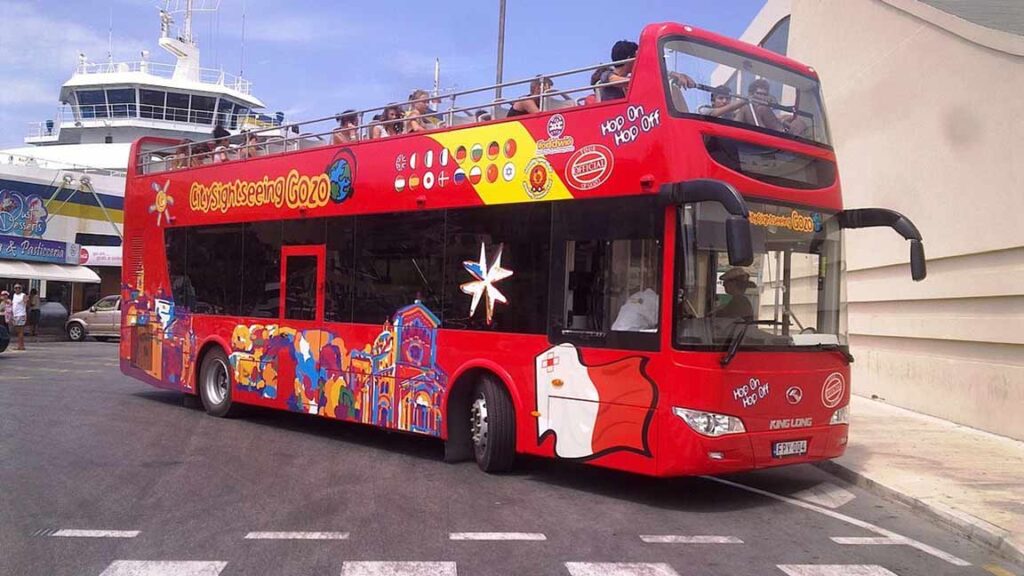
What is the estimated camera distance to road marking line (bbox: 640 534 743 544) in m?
6.22

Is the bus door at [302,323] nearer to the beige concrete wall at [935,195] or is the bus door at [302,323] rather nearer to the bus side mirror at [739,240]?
the bus side mirror at [739,240]

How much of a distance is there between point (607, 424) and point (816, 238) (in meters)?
2.54

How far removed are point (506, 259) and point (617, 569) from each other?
144 inches

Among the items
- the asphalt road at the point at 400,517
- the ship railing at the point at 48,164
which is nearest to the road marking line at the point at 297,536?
the asphalt road at the point at 400,517

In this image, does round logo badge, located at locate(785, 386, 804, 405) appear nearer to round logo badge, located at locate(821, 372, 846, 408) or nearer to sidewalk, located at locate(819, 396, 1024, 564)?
round logo badge, located at locate(821, 372, 846, 408)

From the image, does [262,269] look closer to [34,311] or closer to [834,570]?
[834,570]

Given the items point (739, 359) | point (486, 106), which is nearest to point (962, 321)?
point (739, 359)

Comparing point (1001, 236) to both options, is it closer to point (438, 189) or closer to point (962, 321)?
point (962, 321)

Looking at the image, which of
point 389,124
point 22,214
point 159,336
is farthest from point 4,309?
Answer: point 389,124

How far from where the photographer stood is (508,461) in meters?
8.45

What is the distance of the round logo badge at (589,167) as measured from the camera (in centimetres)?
758

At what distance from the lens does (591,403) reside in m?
7.59

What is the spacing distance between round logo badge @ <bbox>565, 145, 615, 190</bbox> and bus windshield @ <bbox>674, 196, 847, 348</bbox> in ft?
3.04

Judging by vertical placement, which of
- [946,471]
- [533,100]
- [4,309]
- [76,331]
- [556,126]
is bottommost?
[946,471]
